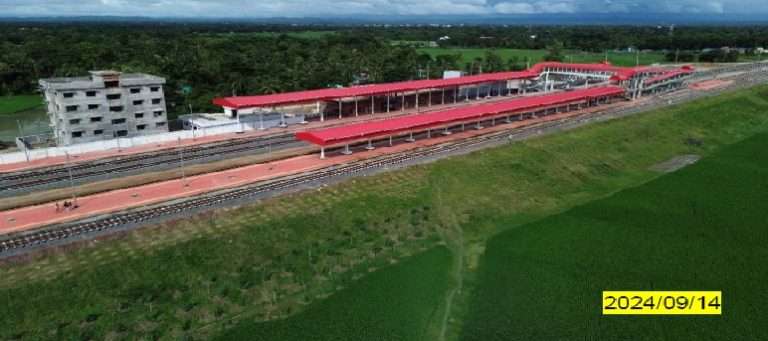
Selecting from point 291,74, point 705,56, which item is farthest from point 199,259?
point 705,56

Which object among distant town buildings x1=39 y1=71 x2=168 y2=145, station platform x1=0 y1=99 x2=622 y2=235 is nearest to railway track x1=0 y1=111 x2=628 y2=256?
station platform x1=0 y1=99 x2=622 y2=235

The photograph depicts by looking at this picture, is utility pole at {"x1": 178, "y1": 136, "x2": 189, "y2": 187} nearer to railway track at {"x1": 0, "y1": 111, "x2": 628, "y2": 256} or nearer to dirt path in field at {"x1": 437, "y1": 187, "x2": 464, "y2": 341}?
railway track at {"x1": 0, "y1": 111, "x2": 628, "y2": 256}

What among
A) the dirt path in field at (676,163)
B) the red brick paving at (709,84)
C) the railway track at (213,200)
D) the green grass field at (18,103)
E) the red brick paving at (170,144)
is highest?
the green grass field at (18,103)

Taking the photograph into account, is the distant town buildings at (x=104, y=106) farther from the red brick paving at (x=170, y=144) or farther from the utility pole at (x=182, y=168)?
the utility pole at (x=182, y=168)

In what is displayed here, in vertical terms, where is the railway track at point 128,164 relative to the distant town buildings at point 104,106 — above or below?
below

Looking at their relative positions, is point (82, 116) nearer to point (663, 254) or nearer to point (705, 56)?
point (663, 254)

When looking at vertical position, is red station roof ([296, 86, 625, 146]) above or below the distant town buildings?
below
